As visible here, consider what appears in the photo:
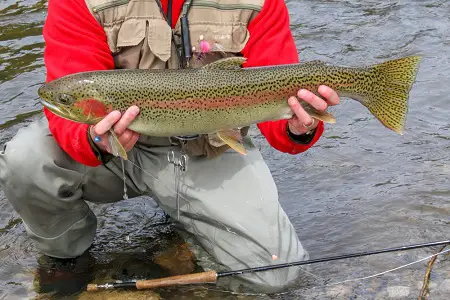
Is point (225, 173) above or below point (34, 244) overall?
above

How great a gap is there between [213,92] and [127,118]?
40 centimetres

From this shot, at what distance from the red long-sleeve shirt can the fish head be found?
0.77 feet

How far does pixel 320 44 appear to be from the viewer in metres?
7.14

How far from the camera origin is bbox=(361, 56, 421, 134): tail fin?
323cm

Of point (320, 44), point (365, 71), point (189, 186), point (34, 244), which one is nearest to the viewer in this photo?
point (365, 71)

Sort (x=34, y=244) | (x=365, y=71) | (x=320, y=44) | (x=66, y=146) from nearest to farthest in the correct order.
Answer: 1. (x=365, y=71)
2. (x=66, y=146)
3. (x=34, y=244)
4. (x=320, y=44)

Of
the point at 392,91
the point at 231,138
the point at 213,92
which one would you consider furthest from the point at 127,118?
the point at 392,91

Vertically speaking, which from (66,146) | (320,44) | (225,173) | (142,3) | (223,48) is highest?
(142,3)

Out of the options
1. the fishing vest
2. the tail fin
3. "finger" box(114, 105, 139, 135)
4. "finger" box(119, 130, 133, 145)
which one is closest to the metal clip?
the fishing vest

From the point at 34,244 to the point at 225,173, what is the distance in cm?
119

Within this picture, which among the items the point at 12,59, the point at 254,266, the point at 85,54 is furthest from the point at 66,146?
the point at 12,59

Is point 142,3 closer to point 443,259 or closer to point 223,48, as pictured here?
point 223,48

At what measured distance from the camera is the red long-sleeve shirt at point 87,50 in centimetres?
343

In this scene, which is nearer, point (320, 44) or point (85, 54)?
point (85, 54)
